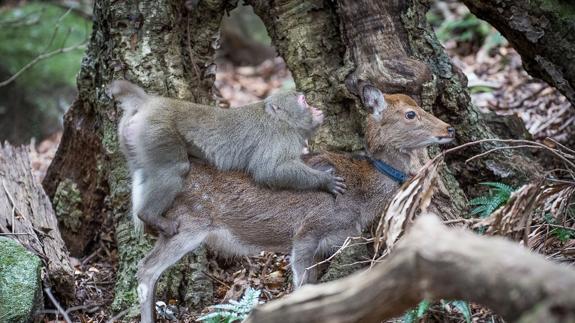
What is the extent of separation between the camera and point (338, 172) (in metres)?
7.57

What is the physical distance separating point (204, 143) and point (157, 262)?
1144 mm

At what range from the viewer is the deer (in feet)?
23.7

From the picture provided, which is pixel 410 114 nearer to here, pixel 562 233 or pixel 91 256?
pixel 562 233

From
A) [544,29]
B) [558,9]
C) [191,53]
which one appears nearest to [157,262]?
[191,53]

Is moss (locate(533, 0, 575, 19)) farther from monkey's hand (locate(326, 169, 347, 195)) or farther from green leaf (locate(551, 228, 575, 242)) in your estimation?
monkey's hand (locate(326, 169, 347, 195))

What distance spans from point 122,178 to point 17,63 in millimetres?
6684

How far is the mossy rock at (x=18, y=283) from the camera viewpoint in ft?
22.0

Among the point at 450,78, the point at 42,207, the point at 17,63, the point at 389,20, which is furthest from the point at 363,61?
A: the point at 17,63

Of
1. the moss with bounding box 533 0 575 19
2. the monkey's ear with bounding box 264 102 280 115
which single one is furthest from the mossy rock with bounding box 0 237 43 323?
the moss with bounding box 533 0 575 19

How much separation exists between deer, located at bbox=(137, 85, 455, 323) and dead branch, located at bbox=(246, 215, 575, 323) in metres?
3.16

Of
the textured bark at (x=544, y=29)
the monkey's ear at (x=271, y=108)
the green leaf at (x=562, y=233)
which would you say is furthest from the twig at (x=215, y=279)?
the textured bark at (x=544, y=29)

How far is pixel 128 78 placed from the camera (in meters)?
8.10

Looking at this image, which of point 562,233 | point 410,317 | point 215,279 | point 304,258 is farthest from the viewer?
point 215,279

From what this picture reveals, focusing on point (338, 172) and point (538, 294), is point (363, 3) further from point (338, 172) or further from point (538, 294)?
point (538, 294)
